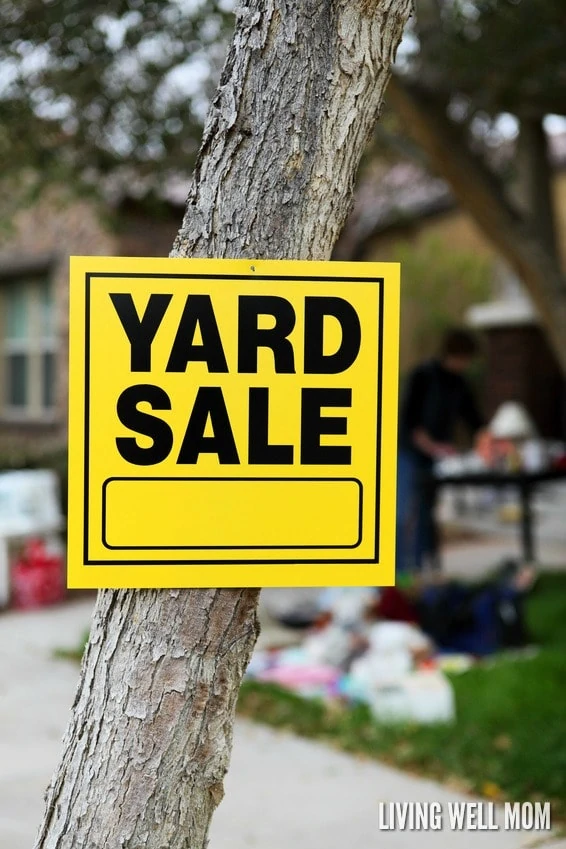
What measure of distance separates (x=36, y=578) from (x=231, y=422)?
6.33m

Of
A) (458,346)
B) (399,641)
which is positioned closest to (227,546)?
(399,641)

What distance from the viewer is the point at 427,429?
7.53 metres

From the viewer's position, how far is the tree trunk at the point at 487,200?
6230 millimetres

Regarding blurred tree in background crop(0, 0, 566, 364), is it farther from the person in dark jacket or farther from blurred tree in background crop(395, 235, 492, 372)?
blurred tree in background crop(395, 235, 492, 372)

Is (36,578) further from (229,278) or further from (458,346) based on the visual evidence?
(229,278)

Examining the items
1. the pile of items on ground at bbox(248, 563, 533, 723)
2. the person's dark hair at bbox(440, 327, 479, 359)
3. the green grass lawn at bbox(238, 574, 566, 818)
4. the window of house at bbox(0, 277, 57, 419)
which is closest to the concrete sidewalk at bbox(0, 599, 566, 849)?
the green grass lawn at bbox(238, 574, 566, 818)

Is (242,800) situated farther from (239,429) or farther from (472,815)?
(239,429)

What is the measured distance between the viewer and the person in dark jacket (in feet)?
24.6

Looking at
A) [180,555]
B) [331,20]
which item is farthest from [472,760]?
[331,20]

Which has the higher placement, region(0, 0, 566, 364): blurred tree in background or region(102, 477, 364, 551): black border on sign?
region(0, 0, 566, 364): blurred tree in background

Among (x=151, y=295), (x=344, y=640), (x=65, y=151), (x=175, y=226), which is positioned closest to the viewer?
(x=151, y=295)

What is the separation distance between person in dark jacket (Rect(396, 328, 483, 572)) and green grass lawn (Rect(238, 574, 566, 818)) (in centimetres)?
183

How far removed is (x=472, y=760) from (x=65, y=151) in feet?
18.9

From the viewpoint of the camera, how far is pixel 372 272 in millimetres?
1919
